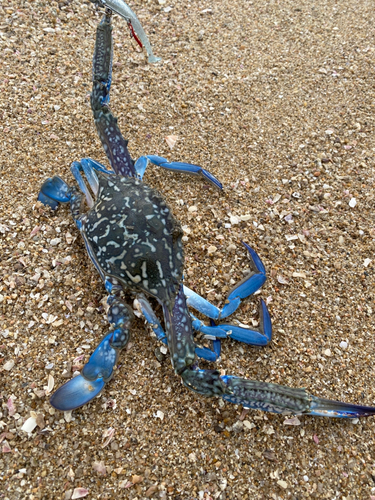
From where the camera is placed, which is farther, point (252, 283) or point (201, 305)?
point (252, 283)

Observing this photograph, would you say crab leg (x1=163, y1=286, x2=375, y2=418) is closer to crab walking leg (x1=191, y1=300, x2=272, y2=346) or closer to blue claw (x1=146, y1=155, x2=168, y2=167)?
crab walking leg (x1=191, y1=300, x2=272, y2=346)

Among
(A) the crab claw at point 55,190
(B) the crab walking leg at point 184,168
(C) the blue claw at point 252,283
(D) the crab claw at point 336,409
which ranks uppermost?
(A) the crab claw at point 55,190

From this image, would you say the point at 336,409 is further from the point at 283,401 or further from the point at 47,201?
the point at 47,201

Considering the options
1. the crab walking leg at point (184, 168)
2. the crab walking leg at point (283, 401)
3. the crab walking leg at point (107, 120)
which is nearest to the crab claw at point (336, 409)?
the crab walking leg at point (283, 401)

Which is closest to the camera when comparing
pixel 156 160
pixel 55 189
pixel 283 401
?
pixel 283 401

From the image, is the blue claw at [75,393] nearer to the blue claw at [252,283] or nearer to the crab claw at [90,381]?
the crab claw at [90,381]

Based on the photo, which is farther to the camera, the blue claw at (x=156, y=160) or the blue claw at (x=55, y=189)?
the blue claw at (x=156, y=160)

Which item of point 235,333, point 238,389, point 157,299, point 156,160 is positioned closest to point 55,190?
point 156,160
